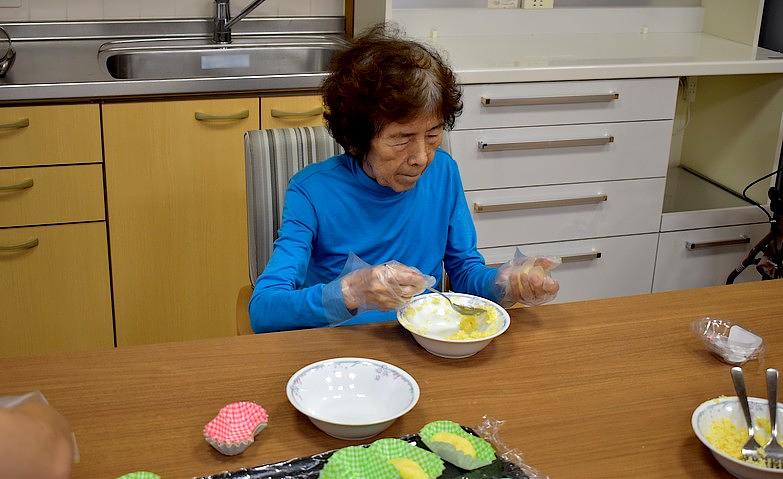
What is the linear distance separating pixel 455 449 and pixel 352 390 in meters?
0.23

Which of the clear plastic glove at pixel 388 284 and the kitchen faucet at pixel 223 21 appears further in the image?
the kitchen faucet at pixel 223 21

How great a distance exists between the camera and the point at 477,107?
2.76 metres

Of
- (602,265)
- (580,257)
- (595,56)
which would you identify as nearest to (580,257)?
(580,257)

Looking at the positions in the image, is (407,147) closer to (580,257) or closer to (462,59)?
(462,59)

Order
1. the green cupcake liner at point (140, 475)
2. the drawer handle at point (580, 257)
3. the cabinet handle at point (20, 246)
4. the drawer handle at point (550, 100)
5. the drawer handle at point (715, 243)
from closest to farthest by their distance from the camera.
Result: the green cupcake liner at point (140, 475) < the cabinet handle at point (20, 246) < the drawer handle at point (550, 100) < the drawer handle at point (580, 257) < the drawer handle at point (715, 243)

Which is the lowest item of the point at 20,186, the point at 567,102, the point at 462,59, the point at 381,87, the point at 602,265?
the point at 602,265

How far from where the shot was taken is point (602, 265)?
3.10 meters

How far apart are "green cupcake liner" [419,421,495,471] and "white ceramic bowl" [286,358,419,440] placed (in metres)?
0.05

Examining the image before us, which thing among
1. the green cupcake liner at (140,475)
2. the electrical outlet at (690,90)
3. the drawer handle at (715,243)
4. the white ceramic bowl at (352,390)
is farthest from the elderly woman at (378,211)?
the electrical outlet at (690,90)

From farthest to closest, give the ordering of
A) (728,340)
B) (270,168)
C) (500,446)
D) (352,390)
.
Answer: (270,168) → (728,340) → (352,390) → (500,446)

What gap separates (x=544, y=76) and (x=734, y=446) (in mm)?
1745

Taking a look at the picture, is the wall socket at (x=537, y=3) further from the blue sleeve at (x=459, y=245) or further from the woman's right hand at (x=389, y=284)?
the woman's right hand at (x=389, y=284)

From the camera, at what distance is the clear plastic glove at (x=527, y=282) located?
61.2 inches

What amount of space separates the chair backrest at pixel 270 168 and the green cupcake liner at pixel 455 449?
84 cm
